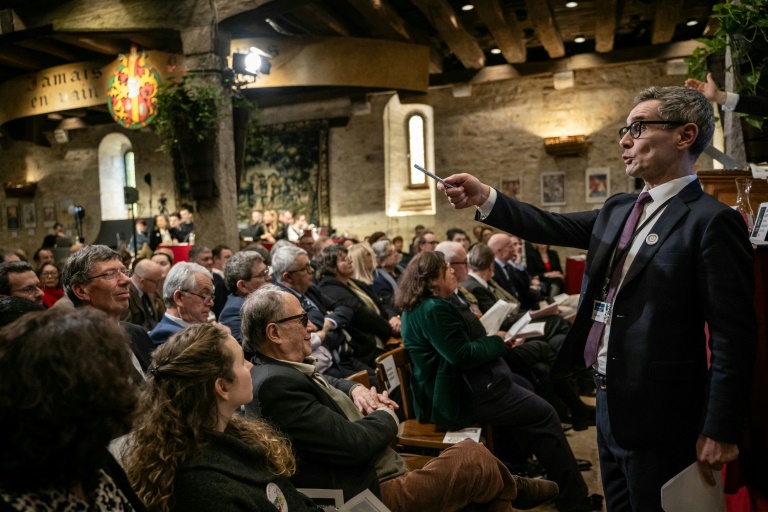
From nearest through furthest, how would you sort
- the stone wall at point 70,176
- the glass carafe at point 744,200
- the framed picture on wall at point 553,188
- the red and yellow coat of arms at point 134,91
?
the glass carafe at point 744,200 < the red and yellow coat of arms at point 134,91 < the framed picture on wall at point 553,188 < the stone wall at point 70,176

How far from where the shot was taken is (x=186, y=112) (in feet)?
21.8

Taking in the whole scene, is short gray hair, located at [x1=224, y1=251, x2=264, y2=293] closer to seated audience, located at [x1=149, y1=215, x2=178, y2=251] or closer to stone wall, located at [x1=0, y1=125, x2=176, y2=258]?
seated audience, located at [x1=149, y1=215, x2=178, y2=251]

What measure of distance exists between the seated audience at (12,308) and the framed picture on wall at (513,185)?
10412 millimetres

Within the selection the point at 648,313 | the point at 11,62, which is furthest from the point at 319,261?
the point at 11,62

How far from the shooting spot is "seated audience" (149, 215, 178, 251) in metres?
11.0

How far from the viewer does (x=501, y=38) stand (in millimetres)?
9750

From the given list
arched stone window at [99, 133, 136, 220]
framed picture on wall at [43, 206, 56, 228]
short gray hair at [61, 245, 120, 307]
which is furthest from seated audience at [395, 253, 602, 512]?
framed picture on wall at [43, 206, 56, 228]

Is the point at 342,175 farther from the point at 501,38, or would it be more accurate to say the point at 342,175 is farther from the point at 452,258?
the point at 452,258

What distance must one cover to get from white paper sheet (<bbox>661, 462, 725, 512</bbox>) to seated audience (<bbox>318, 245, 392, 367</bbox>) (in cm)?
287

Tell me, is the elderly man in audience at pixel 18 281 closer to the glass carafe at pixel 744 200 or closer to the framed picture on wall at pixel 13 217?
the glass carafe at pixel 744 200

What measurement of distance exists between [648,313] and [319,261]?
348 cm

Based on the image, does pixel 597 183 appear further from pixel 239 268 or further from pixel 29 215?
pixel 29 215

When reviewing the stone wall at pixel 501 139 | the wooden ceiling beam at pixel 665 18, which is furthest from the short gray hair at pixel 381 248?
the stone wall at pixel 501 139

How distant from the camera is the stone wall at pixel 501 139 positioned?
38.5ft
